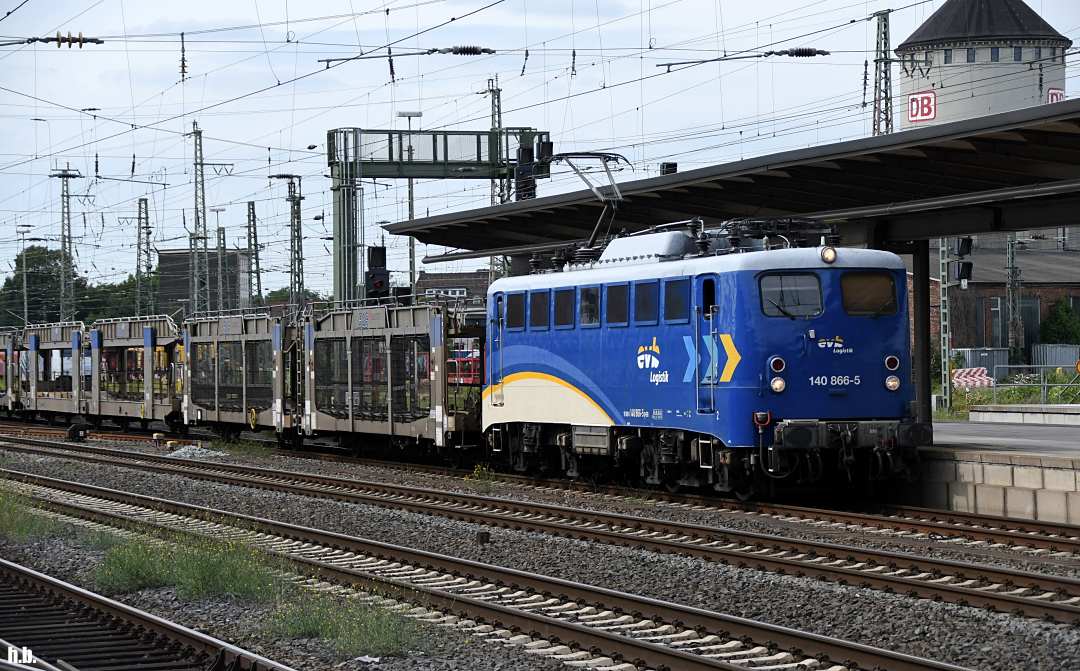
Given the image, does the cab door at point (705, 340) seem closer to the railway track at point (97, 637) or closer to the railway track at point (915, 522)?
the railway track at point (915, 522)

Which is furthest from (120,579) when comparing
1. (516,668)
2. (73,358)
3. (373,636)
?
(73,358)

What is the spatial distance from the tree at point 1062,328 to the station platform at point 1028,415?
3124cm

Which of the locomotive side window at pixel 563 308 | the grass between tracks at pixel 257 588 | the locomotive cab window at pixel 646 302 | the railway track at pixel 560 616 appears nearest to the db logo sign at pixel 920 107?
the locomotive side window at pixel 563 308

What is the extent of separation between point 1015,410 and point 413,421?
1665 cm

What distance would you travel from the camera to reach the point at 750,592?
12.2 metres

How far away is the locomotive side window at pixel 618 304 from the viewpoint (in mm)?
19500

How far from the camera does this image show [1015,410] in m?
35.4

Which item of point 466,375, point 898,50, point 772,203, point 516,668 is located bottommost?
point 516,668

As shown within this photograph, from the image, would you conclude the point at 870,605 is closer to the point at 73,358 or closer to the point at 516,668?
the point at 516,668

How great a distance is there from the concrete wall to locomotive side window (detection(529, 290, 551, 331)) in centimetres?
593

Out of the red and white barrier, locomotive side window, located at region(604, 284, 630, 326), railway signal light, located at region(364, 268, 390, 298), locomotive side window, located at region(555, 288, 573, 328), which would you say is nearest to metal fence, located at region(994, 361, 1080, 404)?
the red and white barrier

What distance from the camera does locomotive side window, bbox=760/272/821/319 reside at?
1739cm

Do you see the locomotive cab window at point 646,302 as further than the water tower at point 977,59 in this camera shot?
No

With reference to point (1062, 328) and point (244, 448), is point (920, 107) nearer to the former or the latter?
point (1062, 328)
